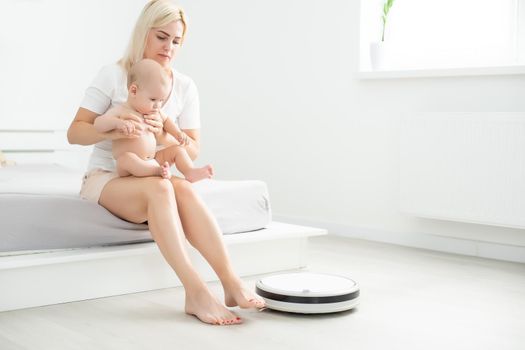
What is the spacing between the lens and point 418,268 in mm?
3195

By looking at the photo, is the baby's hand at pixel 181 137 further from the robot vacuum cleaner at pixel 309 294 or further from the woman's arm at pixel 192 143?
the robot vacuum cleaner at pixel 309 294

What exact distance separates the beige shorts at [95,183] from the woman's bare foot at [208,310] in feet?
1.66

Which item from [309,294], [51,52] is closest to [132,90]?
[309,294]

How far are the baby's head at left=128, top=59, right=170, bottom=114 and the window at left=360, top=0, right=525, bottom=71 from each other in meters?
1.86

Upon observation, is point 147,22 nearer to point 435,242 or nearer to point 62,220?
point 62,220

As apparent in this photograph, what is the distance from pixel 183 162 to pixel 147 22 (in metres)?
0.49

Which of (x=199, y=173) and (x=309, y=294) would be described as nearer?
(x=309, y=294)

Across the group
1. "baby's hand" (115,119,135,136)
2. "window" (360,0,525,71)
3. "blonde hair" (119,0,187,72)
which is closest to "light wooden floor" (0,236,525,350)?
"baby's hand" (115,119,135,136)

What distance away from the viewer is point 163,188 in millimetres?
2336

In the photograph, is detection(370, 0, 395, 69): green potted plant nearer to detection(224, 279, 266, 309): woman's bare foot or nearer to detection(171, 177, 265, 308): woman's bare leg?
detection(171, 177, 265, 308): woman's bare leg

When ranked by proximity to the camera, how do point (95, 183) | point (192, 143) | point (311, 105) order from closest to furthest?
point (95, 183) → point (192, 143) → point (311, 105)

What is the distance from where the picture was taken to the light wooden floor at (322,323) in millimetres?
2033

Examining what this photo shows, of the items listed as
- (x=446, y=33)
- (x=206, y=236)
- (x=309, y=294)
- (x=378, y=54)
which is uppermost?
(x=446, y=33)

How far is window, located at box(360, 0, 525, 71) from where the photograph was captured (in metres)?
3.63
